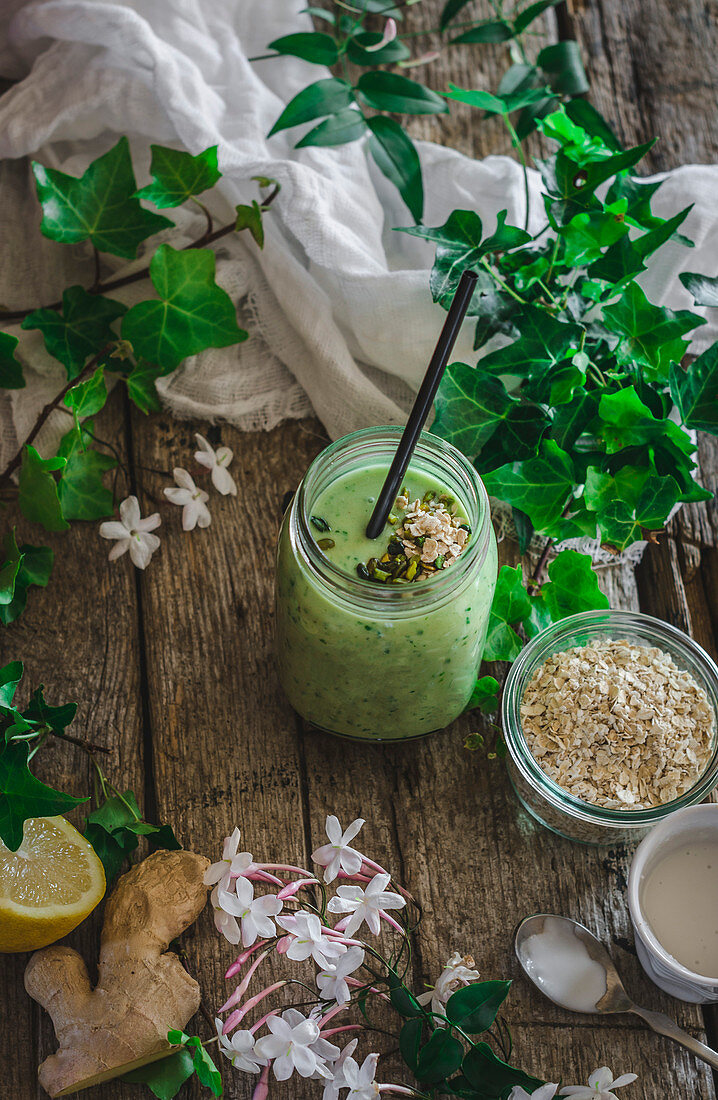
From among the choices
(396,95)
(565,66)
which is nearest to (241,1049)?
(396,95)

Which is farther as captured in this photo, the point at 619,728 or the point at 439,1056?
the point at 619,728

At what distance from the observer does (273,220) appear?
1.34m

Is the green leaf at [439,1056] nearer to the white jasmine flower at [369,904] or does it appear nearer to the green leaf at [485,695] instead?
the white jasmine flower at [369,904]

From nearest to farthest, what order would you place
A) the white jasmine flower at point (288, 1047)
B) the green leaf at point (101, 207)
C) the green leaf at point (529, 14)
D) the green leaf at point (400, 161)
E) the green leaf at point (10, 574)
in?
the white jasmine flower at point (288, 1047)
the green leaf at point (10, 574)
the green leaf at point (101, 207)
the green leaf at point (400, 161)
the green leaf at point (529, 14)

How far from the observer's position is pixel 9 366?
4.12ft

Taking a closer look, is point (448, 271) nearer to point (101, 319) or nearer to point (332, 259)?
point (332, 259)

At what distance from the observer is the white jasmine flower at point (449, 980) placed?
992 mm

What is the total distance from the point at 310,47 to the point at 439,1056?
47.4 inches

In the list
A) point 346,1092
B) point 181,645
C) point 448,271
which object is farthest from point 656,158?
point 346,1092

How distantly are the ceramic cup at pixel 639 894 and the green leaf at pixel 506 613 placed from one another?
0.24m

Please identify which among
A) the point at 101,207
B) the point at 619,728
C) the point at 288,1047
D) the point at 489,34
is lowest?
the point at 288,1047

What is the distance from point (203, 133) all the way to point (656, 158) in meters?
0.67

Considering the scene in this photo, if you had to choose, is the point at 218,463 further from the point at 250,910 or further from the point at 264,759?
the point at 250,910

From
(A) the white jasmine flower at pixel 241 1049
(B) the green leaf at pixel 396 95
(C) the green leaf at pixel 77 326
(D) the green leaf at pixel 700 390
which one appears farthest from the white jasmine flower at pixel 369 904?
(B) the green leaf at pixel 396 95
